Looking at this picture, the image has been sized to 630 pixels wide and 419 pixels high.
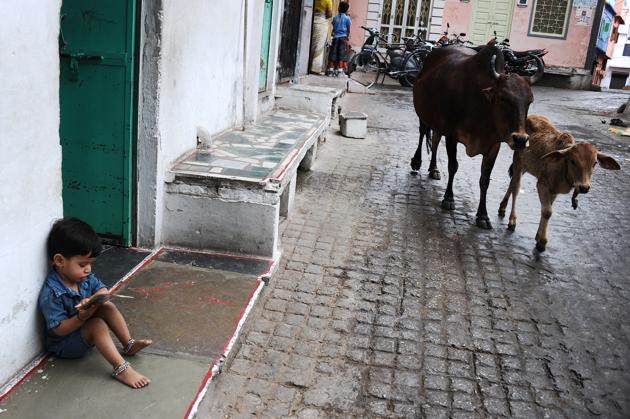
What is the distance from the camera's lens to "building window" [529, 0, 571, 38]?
2172cm

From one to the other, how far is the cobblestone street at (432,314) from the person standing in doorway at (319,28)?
7.87m

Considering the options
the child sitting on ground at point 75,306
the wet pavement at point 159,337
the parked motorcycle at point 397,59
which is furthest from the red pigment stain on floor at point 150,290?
the parked motorcycle at point 397,59

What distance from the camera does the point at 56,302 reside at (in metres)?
2.62

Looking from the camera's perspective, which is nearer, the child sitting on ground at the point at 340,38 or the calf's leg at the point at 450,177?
the calf's leg at the point at 450,177

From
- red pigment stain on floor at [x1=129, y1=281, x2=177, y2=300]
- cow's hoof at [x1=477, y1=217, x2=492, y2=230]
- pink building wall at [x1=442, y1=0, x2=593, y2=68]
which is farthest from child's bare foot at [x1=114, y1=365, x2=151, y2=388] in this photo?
pink building wall at [x1=442, y1=0, x2=593, y2=68]

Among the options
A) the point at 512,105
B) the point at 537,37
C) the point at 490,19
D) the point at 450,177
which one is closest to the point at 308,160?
the point at 450,177

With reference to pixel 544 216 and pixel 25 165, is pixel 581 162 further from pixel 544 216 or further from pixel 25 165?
pixel 25 165

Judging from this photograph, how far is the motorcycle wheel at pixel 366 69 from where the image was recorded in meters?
16.5

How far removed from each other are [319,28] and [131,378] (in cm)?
1239

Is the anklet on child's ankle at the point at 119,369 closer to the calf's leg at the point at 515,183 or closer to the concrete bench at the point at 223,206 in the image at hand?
the concrete bench at the point at 223,206

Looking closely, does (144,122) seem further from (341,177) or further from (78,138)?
(341,177)

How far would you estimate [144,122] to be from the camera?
12.8ft

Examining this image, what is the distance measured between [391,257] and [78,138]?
2.57m

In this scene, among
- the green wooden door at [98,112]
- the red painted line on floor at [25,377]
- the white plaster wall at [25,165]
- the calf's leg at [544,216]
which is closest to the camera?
the white plaster wall at [25,165]
